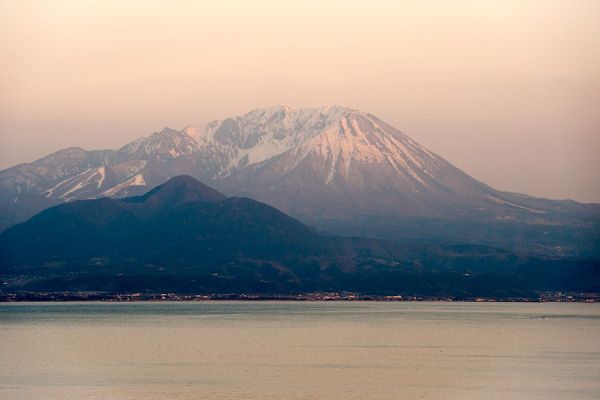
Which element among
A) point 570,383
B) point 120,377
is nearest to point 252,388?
point 120,377

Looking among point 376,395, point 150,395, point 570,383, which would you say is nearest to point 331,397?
point 376,395

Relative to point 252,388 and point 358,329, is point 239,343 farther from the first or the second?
point 252,388

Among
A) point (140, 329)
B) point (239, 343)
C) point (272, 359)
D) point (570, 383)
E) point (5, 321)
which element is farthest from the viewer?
point (5, 321)

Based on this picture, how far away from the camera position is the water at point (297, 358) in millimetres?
88188

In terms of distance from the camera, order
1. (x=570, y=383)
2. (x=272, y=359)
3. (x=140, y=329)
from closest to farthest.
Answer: (x=570, y=383), (x=272, y=359), (x=140, y=329)

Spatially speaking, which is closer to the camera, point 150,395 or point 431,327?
point 150,395

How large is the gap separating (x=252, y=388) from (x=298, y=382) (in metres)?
4.76

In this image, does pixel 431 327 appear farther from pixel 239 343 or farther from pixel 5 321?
pixel 5 321

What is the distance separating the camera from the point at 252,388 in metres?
89.1

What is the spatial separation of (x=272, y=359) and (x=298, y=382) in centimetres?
1662

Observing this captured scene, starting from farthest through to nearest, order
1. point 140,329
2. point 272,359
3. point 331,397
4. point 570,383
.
→ point 140,329, point 272,359, point 570,383, point 331,397

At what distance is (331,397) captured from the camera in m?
84.9

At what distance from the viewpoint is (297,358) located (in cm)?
11088

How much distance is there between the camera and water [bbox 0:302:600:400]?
3472 inches
